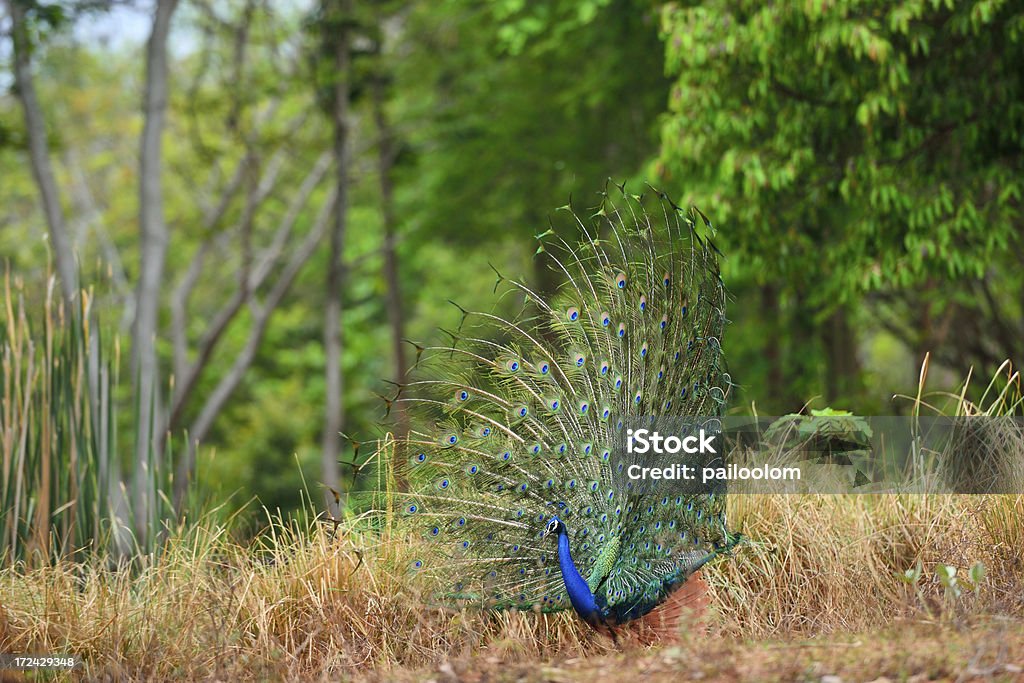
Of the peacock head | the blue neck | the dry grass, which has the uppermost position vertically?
the peacock head

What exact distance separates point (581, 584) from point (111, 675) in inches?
89.6

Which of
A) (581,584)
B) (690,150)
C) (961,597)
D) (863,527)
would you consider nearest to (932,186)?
(690,150)

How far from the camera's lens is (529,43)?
48.6 ft

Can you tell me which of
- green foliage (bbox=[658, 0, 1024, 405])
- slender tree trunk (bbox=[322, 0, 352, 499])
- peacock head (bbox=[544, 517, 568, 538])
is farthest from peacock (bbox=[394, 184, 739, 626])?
slender tree trunk (bbox=[322, 0, 352, 499])

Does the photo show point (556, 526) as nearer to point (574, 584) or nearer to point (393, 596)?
point (574, 584)

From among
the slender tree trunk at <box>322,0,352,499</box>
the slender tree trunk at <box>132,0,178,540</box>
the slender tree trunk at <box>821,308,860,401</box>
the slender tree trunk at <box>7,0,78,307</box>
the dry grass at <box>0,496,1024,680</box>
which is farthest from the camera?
the slender tree trunk at <box>322,0,352,499</box>

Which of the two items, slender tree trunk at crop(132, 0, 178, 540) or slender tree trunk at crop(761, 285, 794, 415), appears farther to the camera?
slender tree trunk at crop(761, 285, 794, 415)

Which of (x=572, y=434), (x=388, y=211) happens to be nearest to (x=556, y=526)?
(x=572, y=434)

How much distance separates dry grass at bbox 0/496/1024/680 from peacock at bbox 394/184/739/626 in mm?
333

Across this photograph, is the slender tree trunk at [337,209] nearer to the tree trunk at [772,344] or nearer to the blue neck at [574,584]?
the tree trunk at [772,344]

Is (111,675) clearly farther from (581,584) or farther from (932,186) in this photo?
(932,186)

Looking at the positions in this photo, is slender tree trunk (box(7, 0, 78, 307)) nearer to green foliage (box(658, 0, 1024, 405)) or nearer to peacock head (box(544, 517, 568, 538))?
green foliage (box(658, 0, 1024, 405))

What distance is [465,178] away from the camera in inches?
643

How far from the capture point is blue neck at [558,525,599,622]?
519 cm
